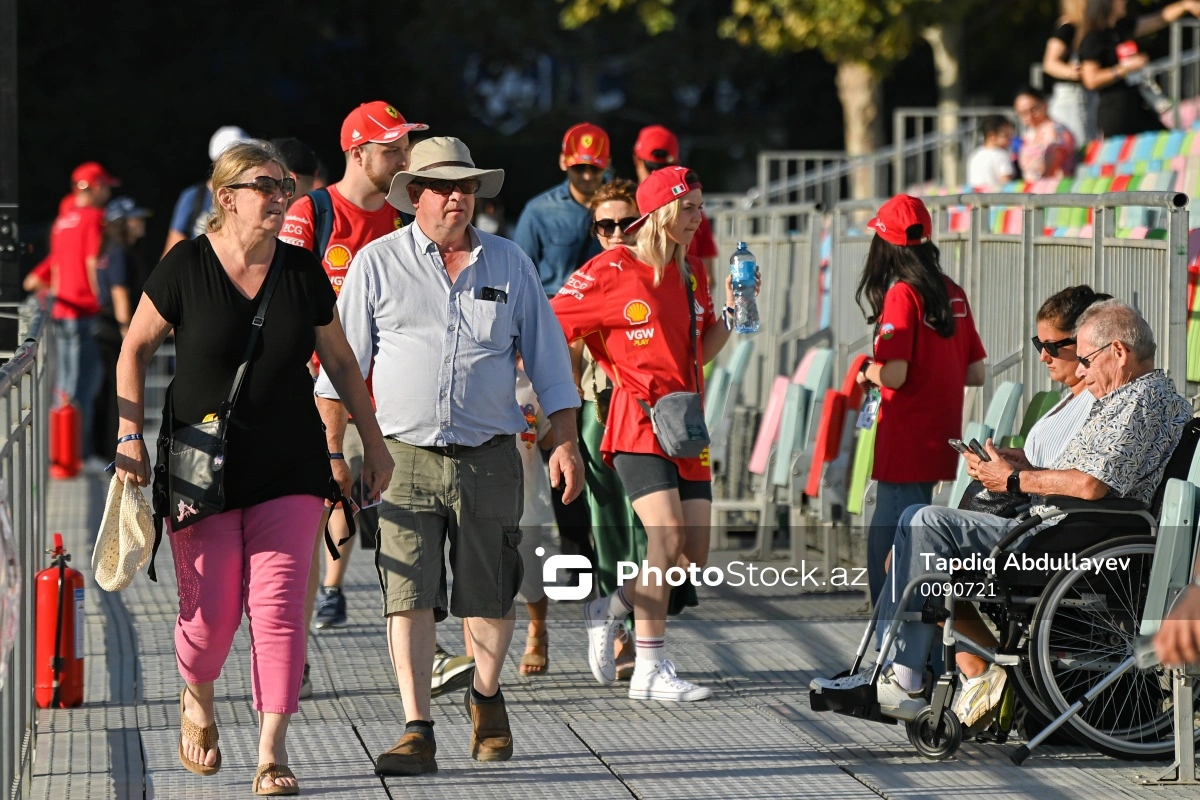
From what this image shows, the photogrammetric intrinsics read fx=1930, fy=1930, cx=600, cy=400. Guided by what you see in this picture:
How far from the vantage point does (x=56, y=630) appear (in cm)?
648

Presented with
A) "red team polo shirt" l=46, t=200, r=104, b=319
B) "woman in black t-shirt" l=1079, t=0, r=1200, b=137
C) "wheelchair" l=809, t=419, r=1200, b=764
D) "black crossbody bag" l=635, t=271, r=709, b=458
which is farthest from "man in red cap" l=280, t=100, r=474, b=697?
"woman in black t-shirt" l=1079, t=0, r=1200, b=137

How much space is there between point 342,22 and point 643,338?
31993 millimetres

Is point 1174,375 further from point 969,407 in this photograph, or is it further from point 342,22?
point 342,22

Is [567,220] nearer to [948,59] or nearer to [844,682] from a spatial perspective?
[844,682]

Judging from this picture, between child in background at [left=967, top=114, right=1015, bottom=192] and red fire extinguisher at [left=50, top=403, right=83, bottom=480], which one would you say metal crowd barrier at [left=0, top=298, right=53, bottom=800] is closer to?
red fire extinguisher at [left=50, top=403, right=83, bottom=480]

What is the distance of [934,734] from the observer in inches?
233

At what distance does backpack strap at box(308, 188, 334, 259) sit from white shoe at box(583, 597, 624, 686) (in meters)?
1.65

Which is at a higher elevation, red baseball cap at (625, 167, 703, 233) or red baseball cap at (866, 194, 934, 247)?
red baseball cap at (625, 167, 703, 233)

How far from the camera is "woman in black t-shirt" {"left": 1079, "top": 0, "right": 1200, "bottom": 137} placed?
14109 mm

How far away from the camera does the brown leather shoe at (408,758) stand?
5703 millimetres

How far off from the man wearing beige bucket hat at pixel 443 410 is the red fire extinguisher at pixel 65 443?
28.7 feet

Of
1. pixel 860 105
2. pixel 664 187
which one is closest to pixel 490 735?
pixel 664 187

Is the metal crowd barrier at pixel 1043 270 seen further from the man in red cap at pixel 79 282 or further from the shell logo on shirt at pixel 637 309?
the man in red cap at pixel 79 282

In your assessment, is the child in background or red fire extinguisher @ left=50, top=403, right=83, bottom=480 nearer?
red fire extinguisher @ left=50, top=403, right=83, bottom=480
